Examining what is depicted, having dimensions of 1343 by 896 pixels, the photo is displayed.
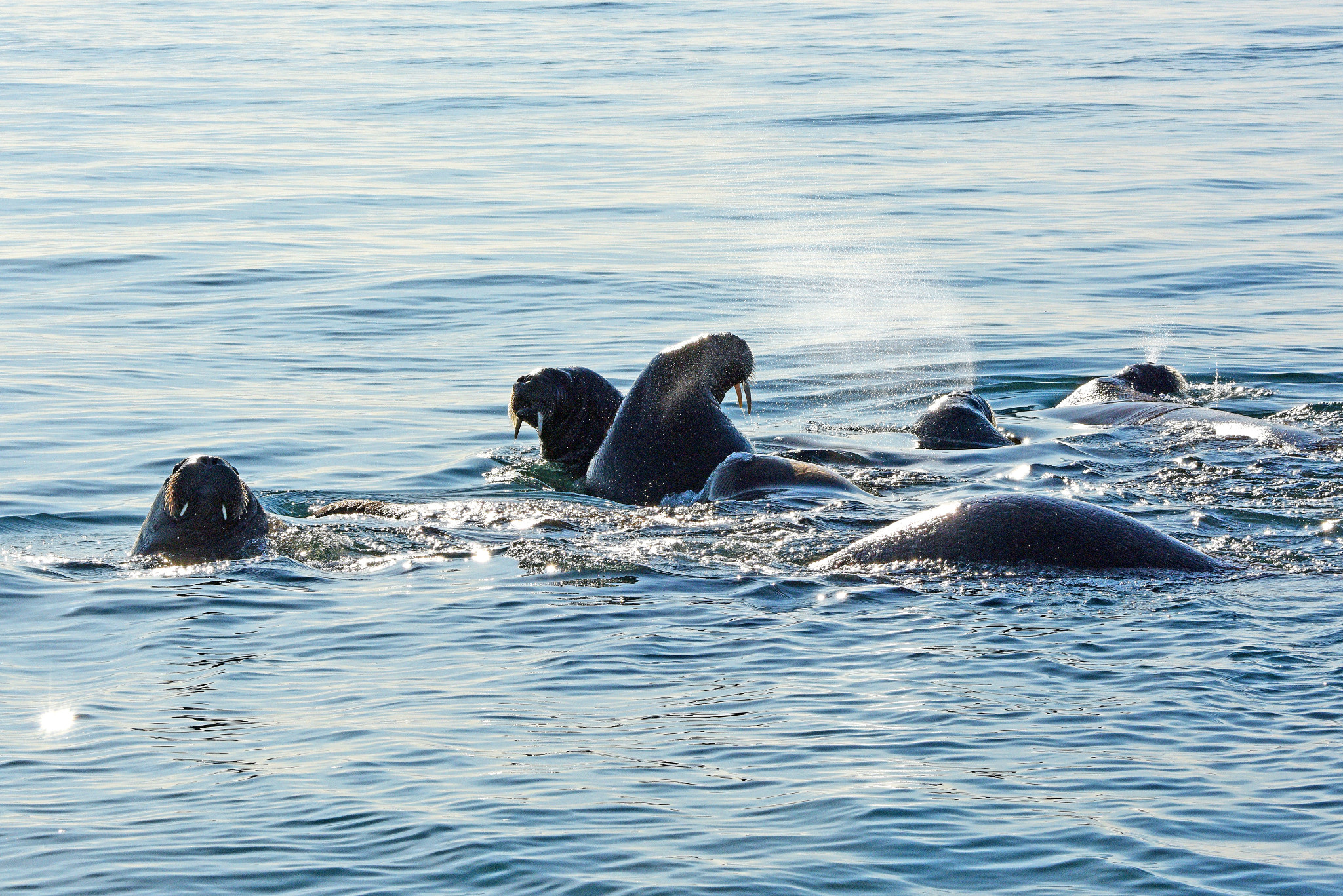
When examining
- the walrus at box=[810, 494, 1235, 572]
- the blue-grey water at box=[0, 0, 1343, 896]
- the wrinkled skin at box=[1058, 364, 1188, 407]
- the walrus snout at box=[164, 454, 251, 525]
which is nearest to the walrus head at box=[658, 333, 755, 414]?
the blue-grey water at box=[0, 0, 1343, 896]

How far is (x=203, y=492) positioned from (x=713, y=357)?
2735mm

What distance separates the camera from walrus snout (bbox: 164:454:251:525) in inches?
324

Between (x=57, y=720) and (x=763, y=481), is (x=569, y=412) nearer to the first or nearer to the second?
(x=763, y=481)

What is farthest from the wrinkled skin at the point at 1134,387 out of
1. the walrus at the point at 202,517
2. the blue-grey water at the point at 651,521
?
the walrus at the point at 202,517

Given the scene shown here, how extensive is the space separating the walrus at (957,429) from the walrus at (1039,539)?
395cm

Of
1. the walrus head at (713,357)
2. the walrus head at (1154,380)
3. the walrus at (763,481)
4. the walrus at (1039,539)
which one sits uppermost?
the walrus head at (713,357)


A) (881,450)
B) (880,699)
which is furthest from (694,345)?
(880,699)

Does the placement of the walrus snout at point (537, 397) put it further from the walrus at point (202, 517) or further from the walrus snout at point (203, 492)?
the walrus snout at point (203, 492)

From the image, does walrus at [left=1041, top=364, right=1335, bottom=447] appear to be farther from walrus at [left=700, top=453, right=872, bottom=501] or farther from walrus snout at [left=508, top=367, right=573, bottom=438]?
walrus snout at [left=508, top=367, right=573, bottom=438]

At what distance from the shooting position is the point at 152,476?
1155cm

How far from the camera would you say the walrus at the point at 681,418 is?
9.51 m

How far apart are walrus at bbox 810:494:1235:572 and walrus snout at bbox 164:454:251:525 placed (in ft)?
9.71

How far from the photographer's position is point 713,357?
31.3ft

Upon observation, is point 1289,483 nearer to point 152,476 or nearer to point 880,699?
point 880,699
